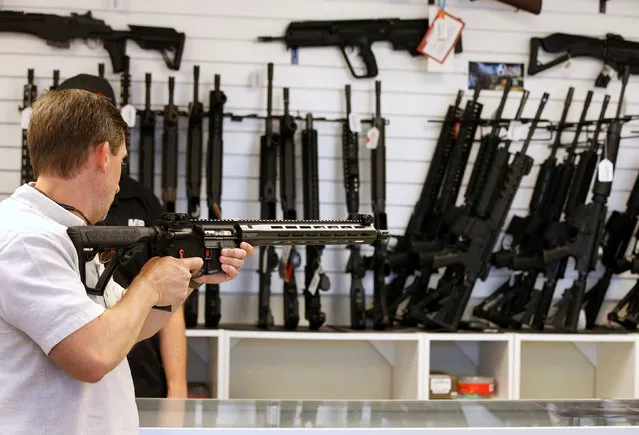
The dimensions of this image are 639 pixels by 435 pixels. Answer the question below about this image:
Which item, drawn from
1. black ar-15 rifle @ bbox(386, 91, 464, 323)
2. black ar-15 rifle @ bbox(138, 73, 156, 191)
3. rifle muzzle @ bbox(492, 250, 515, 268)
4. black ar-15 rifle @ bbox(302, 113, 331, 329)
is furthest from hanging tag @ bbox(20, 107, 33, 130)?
rifle muzzle @ bbox(492, 250, 515, 268)

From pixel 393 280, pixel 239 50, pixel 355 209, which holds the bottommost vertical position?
pixel 393 280

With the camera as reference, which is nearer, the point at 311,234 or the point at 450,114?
the point at 311,234

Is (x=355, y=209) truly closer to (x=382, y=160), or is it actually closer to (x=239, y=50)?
(x=382, y=160)

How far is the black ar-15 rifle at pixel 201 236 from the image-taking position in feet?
5.45

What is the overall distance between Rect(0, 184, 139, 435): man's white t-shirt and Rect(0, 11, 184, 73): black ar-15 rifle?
3111mm

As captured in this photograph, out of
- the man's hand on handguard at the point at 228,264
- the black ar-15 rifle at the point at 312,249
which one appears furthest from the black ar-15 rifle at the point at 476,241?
the man's hand on handguard at the point at 228,264

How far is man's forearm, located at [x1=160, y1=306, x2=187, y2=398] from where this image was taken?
3.25m

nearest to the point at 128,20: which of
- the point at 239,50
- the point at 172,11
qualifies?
the point at 172,11

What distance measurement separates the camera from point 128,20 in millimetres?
4684

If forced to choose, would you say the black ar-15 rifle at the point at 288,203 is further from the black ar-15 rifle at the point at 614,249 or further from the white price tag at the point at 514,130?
the black ar-15 rifle at the point at 614,249

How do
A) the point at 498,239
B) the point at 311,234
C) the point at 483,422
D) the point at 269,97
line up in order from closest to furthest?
the point at 311,234, the point at 483,422, the point at 269,97, the point at 498,239

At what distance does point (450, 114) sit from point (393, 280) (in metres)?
0.95

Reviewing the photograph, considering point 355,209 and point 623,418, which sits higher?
point 355,209

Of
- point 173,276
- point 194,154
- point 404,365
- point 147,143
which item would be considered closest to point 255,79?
point 194,154
